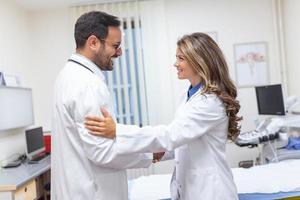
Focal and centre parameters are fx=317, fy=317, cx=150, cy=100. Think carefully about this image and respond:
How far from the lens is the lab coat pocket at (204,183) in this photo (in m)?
1.33

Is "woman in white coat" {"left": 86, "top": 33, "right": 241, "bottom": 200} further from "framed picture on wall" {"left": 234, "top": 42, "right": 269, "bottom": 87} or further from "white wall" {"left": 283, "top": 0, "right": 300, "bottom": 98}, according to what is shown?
"framed picture on wall" {"left": 234, "top": 42, "right": 269, "bottom": 87}

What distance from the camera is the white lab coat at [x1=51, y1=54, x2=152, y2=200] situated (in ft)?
3.72

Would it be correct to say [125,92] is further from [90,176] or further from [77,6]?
[90,176]

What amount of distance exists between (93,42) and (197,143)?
599 millimetres

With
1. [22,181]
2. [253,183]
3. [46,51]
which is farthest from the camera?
[46,51]

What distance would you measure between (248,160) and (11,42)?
3.28 m

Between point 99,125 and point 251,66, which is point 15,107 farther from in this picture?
point 251,66

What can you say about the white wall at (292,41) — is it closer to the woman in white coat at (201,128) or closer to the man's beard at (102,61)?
the woman in white coat at (201,128)

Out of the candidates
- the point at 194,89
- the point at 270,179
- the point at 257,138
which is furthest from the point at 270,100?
the point at 194,89

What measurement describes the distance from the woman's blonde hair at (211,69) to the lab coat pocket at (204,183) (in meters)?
0.23

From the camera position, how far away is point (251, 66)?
4117mm

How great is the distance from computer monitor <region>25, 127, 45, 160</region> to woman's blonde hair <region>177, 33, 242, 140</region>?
8.49 feet

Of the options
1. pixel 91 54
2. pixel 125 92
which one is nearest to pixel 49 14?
pixel 125 92

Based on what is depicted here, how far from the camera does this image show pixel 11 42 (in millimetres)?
3730
